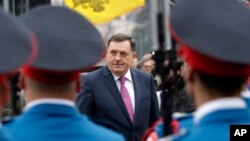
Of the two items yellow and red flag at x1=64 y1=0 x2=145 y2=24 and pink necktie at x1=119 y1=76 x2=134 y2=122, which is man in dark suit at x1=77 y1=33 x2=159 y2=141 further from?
yellow and red flag at x1=64 y1=0 x2=145 y2=24

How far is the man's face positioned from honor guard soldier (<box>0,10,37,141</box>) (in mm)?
4194

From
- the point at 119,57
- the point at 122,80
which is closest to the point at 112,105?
the point at 122,80

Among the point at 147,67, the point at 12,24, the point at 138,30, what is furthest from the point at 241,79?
the point at 138,30

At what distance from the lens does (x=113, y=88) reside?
25.2ft

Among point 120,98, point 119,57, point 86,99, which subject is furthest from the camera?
point 119,57

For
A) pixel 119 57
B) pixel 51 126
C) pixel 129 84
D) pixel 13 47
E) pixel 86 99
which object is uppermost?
pixel 119 57

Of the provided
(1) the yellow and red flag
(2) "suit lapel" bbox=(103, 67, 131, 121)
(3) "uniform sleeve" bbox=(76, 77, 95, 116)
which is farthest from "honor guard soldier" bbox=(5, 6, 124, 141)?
(1) the yellow and red flag

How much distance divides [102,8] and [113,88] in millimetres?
3578

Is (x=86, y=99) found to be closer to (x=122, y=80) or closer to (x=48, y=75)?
(x=122, y=80)

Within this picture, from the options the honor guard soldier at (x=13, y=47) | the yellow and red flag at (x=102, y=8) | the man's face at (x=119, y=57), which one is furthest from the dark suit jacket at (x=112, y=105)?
the honor guard soldier at (x=13, y=47)

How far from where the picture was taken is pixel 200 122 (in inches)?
141

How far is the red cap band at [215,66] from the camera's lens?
3533 mm

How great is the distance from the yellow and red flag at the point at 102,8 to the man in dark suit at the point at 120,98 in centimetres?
294

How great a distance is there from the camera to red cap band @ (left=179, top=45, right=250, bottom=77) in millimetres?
3533
